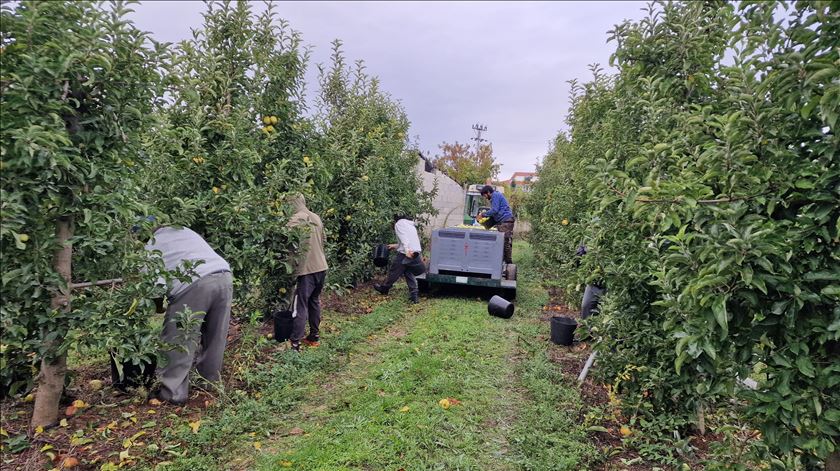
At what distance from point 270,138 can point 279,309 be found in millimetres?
2416

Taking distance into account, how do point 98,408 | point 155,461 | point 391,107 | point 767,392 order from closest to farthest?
point 767,392
point 155,461
point 98,408
point 391,107

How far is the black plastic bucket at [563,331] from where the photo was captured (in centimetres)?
662

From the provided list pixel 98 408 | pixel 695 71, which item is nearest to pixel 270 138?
pixel 98 408

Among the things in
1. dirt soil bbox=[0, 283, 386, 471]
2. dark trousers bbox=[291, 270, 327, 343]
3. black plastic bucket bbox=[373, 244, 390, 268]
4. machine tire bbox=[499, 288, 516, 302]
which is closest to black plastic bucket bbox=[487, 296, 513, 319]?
machine tire bbox=[499, 288, 516, 302]

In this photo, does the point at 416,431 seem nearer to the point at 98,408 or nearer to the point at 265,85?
the point at 98,408

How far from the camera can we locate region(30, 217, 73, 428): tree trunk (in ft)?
10.6

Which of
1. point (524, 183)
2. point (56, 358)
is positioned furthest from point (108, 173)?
point (524, 183)

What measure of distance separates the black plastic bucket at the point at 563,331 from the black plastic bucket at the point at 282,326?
3.65m

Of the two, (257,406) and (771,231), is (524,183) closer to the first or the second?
(257,406)

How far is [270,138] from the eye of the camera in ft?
18.8

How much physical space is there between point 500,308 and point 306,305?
363 centimetres

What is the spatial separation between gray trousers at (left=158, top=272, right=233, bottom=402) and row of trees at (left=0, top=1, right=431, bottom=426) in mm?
452

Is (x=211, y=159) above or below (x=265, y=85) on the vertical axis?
below

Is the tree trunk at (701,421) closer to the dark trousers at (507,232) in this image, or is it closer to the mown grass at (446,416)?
the mown grass at (446,416)
